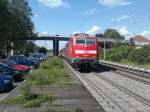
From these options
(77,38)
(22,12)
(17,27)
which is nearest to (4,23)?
(17,27)

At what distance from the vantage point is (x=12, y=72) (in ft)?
88.8

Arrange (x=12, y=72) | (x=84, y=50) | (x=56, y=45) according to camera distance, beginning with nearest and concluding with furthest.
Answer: (x=12, y=72) → (x=84, y=50) → (x=56, y=45)

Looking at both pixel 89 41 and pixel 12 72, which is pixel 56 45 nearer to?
pixel 89 41

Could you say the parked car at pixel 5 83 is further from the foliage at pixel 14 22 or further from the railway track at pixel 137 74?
the foliage at pixel 14 22

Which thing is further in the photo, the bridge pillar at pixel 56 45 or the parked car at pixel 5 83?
the bridge pillar at pixel 56 45

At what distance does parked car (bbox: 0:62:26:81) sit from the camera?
25.9 metres

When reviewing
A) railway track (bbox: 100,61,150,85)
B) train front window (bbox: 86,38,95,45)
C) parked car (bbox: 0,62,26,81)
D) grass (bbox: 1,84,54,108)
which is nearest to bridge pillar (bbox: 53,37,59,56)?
train front window (bbox: 86,38,95,45)

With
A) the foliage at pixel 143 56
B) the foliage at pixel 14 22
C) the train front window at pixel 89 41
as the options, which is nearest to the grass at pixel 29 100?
the train front window at pixel 89 41

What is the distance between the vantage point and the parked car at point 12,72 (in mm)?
25911

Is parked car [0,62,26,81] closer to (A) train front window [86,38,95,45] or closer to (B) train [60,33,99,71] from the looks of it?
(B) train [60,33,99,71]

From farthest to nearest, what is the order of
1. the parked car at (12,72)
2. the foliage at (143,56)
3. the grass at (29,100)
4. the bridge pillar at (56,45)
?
the bridge pillar at (56,45) < the foliage at (143,56) < the parked car at (12,72) < the grass at (29,100)

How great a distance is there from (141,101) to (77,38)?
23318 mm

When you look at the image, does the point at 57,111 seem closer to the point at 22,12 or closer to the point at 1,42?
the point at 1,42

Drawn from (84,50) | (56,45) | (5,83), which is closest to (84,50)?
(84,50)
